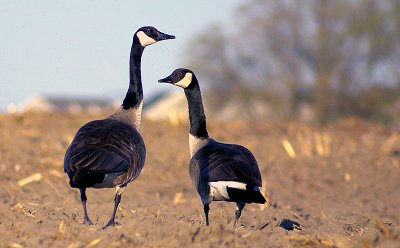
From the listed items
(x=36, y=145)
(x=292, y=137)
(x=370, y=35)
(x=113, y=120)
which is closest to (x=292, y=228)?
(x=113, y=120)

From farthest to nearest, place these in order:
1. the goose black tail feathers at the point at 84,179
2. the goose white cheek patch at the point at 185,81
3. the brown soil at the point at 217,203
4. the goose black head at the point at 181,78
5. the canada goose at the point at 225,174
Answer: the goose white cheek patch at the point at 185,81 → the goose black head at the point at 181,78 → the canada goose at the point at 225,174 → the goose black tail feathers at the point at 84,179 → the brown soil at the point at 217,203

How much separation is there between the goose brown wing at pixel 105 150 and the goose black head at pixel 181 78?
1.01 meters

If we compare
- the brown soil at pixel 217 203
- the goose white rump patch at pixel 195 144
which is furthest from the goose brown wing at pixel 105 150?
the goose white rump patch at pixel 195 144

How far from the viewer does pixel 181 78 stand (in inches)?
405

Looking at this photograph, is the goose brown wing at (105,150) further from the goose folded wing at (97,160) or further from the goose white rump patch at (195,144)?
the goose white rump patch at (195,144)

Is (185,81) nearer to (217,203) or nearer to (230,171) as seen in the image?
(230,171)

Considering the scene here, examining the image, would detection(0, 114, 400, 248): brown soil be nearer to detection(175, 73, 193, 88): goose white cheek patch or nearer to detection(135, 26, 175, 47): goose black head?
detection(175, 73, 193, 88): goose white cheek patch

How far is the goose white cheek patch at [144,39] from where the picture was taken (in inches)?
434

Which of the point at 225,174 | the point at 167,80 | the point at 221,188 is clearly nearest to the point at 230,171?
the point at 225,174

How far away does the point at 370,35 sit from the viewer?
41.6m

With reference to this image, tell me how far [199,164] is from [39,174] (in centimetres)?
555

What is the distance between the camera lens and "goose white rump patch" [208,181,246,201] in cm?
868

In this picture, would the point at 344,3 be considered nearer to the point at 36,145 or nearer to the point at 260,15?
the point at 260,15

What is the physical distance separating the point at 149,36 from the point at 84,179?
3107 millimetres
